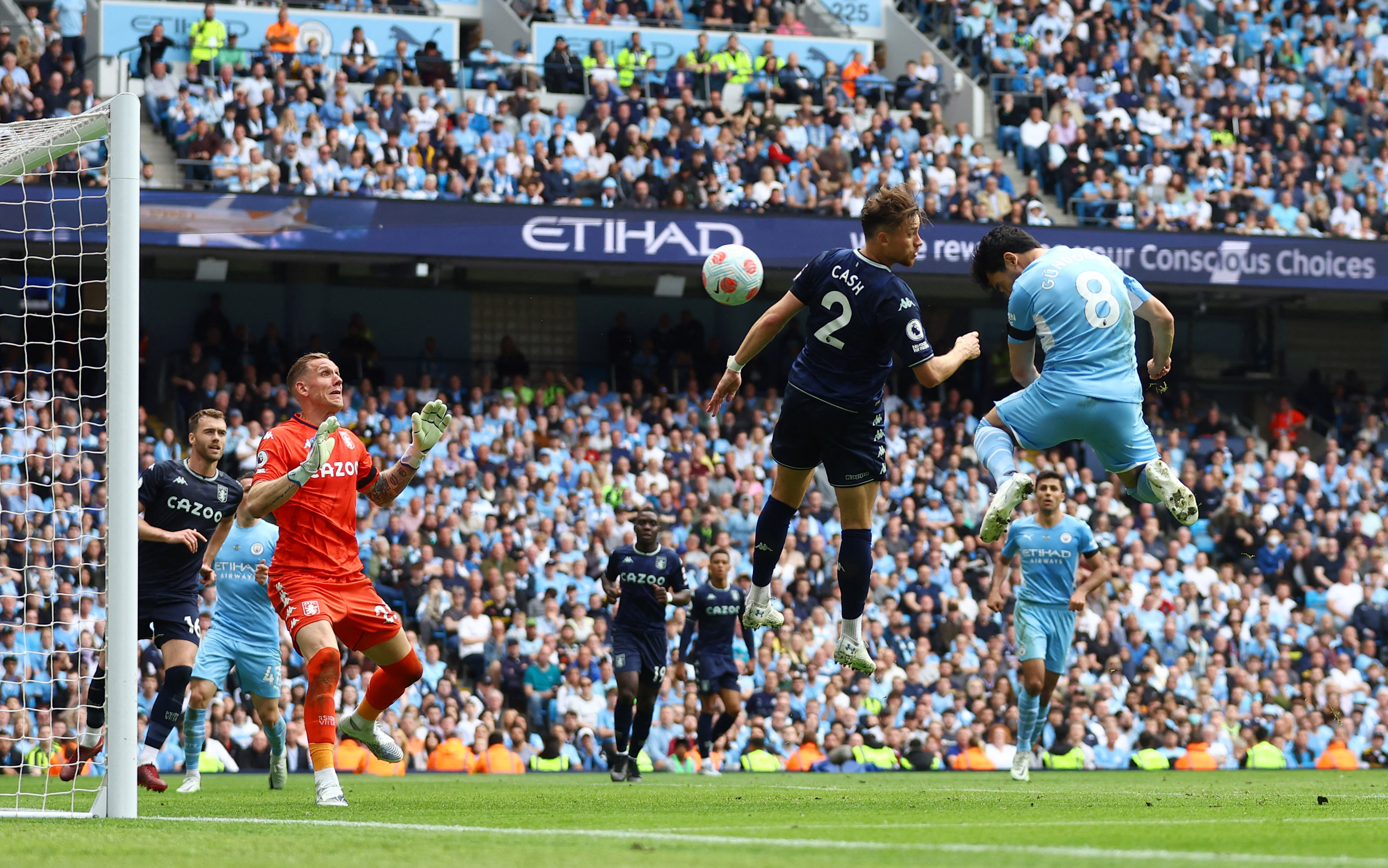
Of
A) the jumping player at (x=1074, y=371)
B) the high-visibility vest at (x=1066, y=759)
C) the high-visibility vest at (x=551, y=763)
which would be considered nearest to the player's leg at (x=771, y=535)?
the jumping player at (x=1074, y=371)

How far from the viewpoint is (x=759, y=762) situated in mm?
18672

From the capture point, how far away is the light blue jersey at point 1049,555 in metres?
14.4

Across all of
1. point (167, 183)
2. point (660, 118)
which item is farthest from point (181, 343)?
point (660, 118)

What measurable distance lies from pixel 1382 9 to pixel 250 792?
27.6 metres

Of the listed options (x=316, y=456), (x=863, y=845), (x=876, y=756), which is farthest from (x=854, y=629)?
(x=876, y=756)

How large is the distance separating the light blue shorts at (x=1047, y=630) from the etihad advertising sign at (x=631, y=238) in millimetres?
9710

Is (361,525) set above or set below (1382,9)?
below

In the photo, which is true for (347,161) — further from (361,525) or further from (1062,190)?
(1062,190)

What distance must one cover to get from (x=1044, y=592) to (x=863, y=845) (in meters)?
8.43

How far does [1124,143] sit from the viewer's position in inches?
1068

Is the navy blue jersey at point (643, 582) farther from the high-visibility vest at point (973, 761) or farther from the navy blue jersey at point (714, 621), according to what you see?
the high-visibility vest at point (973, 761)

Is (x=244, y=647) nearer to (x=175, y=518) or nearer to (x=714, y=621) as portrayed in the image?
(x=175, y=518)

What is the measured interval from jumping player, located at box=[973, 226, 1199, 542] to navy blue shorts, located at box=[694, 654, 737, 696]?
7020 mm

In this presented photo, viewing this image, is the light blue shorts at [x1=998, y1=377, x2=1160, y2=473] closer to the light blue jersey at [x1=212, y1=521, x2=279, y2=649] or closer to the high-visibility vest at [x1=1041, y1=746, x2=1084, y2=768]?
the light blue jersey at [x1=212, y1=521, x2=279, y2=649]
